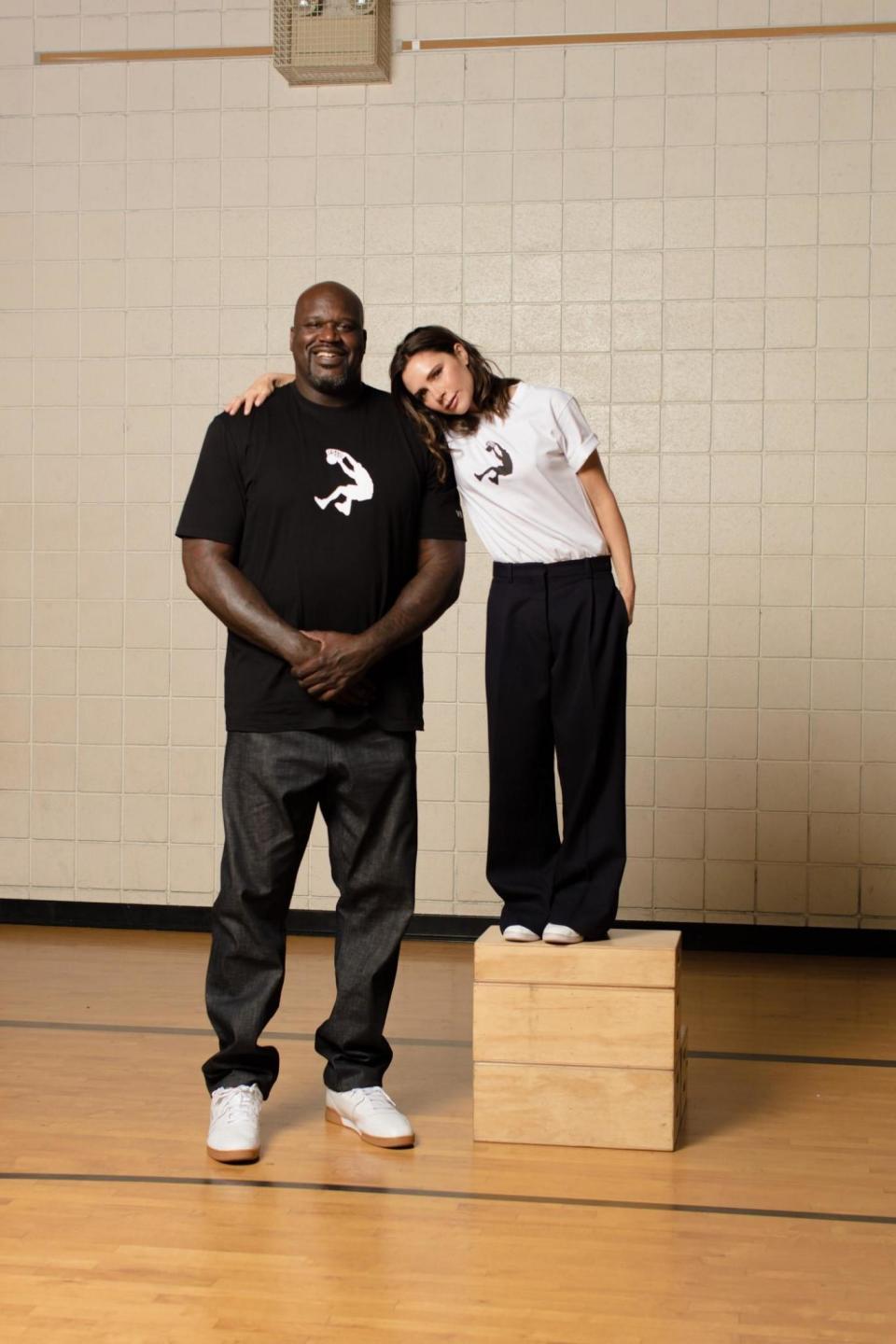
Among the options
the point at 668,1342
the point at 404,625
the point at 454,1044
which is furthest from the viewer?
the point at 454,1044

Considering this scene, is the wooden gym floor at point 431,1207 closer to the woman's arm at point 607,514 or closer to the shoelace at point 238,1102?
the shoelace at point 238,1102

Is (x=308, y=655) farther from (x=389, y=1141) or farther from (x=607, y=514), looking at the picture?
(x=389, y=1141)

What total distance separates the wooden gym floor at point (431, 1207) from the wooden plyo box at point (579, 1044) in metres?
0.07

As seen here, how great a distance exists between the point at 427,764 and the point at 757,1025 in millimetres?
1523

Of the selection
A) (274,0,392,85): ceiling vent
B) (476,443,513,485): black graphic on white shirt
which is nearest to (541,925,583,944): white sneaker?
(476,443,513,485): black graphic on white shirt

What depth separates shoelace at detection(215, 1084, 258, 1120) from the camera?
2836mm

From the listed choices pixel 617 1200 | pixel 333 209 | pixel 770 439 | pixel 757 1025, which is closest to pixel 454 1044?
pixel 757 1025

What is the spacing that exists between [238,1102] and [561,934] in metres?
0.71

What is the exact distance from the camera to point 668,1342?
2078 millimetres

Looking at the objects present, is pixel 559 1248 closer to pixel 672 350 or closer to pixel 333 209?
pixel 672 350

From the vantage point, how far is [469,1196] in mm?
2646

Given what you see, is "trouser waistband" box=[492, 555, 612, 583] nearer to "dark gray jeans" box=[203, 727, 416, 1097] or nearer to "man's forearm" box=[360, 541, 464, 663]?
"man's forearm" box=[360, 541, 464, 663]

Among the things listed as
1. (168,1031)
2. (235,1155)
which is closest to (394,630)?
(235,1155)

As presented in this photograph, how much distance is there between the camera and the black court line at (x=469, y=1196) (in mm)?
2561
